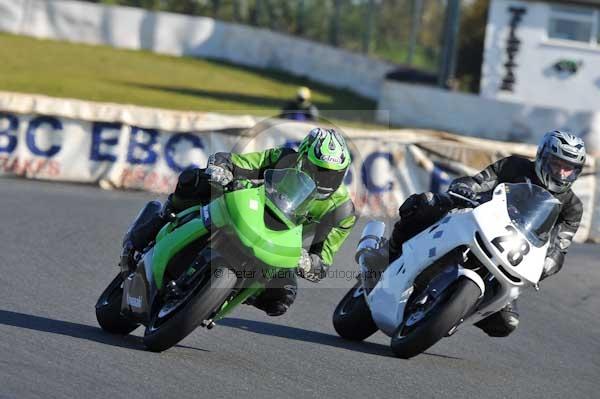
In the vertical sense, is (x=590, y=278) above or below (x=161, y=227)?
below

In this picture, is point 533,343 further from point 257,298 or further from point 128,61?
point 128,61

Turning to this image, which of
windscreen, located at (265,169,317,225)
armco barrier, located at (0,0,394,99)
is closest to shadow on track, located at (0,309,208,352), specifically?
windscreen, located at (265,169,317,225)

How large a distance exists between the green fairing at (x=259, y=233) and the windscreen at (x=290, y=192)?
0.07 meters

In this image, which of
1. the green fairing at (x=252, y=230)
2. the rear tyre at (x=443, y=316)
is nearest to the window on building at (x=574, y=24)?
the rear tyre at (x=443, y=316)

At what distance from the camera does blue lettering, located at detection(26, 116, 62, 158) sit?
50.0 ft

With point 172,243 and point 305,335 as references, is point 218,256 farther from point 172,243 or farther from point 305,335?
point 305,335

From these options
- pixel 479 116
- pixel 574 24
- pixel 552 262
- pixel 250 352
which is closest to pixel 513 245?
pixel 552 262

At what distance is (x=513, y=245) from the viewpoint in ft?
23.1

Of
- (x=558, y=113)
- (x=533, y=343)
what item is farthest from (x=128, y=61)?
(x=533, y=343)

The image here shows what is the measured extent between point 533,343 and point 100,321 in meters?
3.32

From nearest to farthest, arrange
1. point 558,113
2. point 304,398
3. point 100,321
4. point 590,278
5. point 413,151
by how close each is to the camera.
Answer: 1. point 304,398
2. point 100,321
3. point 590,278
4. point 413,151
5. point 558,113

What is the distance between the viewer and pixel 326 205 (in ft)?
22.6

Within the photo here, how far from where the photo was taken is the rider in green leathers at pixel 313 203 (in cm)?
662

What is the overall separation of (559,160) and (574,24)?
1086 inches
